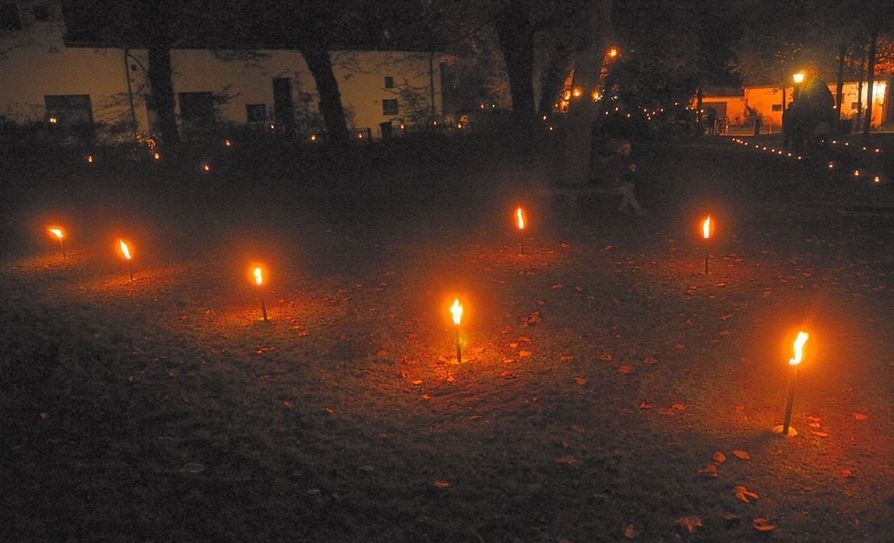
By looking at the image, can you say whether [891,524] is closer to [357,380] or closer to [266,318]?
[357,380]

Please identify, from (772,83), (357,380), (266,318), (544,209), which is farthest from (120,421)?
(772,83)

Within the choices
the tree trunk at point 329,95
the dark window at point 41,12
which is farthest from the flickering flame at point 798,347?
the dark window at point 41,12

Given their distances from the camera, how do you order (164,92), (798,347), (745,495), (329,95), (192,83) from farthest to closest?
(192,83), (329,95), (164,92), (798,347), (745,495)

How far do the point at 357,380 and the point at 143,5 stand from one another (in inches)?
640

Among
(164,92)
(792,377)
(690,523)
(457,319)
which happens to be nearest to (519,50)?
(164,92)

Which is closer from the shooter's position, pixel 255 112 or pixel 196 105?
pixel 196 105

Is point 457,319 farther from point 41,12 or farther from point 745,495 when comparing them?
point 41,12

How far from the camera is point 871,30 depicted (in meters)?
24.7

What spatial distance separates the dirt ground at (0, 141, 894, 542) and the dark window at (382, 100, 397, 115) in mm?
27032

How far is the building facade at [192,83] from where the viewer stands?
27.1m

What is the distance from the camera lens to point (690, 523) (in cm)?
386

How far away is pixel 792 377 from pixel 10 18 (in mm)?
31572

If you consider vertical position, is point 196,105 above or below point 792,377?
above

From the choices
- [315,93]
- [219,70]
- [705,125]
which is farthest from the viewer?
[705,125]
